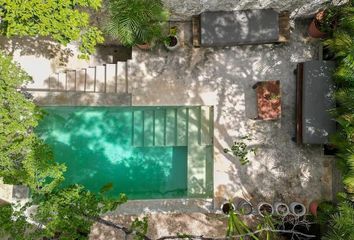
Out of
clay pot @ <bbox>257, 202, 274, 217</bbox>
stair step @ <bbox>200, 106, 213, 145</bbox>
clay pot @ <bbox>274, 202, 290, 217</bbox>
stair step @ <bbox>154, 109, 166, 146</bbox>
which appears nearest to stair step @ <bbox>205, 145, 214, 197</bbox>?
stair step @ <bbox>200, 106, 213, 145</bbox>

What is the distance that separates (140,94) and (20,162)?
3449 mm

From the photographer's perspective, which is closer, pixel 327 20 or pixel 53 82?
pixel 327 20

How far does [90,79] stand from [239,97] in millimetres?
3920

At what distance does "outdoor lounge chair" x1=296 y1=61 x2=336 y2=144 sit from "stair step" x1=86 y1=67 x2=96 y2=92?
5.36 meters

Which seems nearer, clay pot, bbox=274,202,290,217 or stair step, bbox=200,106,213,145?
clay pot, bbox=274,202,290,217

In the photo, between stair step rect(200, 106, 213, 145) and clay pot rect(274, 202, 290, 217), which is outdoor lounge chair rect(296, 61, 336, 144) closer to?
clay pot rect(274, 202, 290, 217)

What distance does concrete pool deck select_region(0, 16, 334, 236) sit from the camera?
10.9m

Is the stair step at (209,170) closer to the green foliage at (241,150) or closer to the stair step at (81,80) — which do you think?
the green foliage at (241,150)

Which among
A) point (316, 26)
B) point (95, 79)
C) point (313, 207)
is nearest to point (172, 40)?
point (95, 79)

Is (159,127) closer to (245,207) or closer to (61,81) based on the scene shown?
(61,81)

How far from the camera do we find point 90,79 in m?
11.0

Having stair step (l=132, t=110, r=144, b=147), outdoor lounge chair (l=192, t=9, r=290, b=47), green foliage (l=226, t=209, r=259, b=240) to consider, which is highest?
outdoor lounge chair (l=192, t=9, r=290, b=47)

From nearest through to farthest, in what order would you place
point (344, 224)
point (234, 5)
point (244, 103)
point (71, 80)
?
point (344, 224), point (234, 5), point (71, 80), point (244, 103)

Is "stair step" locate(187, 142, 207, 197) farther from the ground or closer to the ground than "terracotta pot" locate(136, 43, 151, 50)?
closer to the ground
